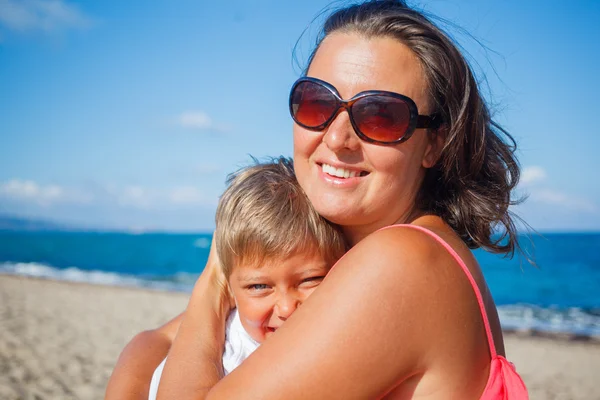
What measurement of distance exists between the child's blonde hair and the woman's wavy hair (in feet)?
1.69

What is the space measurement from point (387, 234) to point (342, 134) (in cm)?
66

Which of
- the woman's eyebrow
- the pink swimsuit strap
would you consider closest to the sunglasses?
the pink swimsuit strap

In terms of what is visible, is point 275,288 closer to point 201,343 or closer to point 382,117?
point 201,343

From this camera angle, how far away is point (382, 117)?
7.09ft

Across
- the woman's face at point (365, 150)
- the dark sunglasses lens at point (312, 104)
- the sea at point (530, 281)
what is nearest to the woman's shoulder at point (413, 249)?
the woman's face at point (365, 150)

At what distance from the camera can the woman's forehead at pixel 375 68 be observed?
2.20m

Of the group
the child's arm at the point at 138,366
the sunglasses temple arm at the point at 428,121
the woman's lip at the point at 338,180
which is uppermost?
the sunglasses temple arm at the point at 428,121

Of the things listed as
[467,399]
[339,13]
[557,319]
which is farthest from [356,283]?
[557,319]

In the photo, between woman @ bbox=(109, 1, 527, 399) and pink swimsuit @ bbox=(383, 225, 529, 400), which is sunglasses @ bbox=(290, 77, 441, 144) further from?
pink swimsuit @ bbox=(383, 225, 529, 400)

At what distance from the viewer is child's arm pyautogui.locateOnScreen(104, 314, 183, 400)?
109 inches

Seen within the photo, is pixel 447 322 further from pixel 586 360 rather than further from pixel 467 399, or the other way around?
pixel 586 360

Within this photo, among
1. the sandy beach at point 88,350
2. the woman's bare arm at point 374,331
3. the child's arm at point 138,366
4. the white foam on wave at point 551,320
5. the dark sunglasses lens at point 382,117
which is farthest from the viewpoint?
the white foam on wave at point 551,320

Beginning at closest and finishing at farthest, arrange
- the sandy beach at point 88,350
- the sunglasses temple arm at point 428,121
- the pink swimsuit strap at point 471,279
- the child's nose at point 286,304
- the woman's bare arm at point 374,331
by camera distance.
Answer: the woman's bare arm at point 374,331, the pink swimsuit strap at point 471,279, the sunglasses temple arm at point 428,121, the child's nose at point 286,304, the sandy beach at point 88,350

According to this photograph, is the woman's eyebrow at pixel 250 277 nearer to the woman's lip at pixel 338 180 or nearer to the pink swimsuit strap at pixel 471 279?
the woman's lip at pixel 338 180
